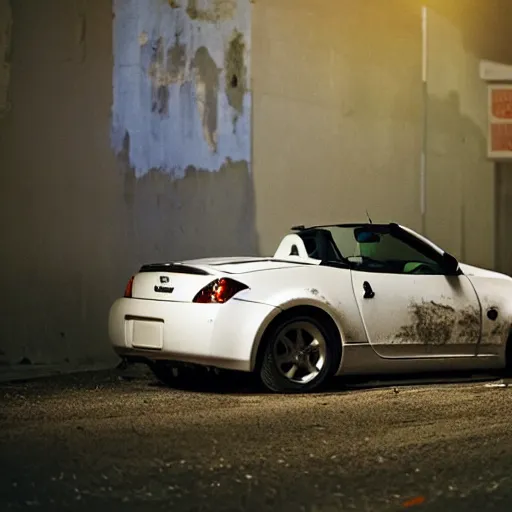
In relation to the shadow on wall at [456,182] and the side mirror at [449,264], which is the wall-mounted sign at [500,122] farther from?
the side mirror at [449,264]

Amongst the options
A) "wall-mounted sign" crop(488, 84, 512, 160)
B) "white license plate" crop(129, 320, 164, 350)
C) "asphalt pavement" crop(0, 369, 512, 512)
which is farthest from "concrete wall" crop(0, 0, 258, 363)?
"wall-mounted sign" crop(488, 84, 512, 160)

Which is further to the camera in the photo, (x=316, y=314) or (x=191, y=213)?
(x=191, y=213)

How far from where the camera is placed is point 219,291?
25.1 ft

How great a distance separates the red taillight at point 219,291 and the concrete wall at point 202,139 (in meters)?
2.70

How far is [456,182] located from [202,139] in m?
3.81

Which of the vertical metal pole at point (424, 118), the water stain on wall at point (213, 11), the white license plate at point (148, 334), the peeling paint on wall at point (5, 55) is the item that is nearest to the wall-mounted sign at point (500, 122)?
→ the vertical metal pole at point (424, 118)

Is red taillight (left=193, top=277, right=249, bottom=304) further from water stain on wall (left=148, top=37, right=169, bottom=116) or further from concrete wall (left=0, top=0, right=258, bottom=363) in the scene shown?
water stain on wall (left=148, top=37, right=169, bottom=116)

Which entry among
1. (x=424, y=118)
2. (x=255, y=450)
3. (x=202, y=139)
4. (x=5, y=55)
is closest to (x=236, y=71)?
(x=202, y=139)

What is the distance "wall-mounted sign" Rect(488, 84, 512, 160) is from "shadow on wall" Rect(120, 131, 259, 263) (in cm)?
403

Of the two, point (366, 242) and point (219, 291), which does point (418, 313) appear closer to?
point (366, 242)

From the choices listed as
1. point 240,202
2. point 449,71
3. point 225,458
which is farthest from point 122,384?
point 449,71

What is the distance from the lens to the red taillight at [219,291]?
762cm

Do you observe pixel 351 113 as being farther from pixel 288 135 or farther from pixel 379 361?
pixel 379 361

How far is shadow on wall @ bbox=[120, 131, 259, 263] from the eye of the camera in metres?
10.4
